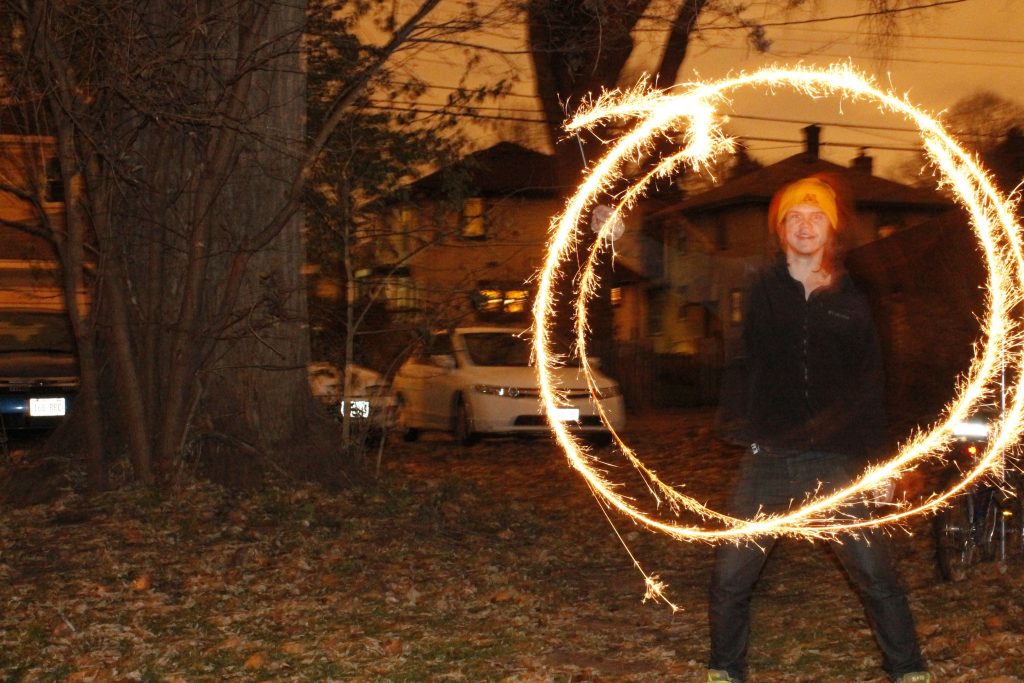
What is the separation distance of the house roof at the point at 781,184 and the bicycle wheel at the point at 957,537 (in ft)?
59.1

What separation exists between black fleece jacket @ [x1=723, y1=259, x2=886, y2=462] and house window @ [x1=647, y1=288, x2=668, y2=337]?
34.8 metres

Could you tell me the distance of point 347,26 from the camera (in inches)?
423

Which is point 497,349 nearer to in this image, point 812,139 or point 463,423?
point 463,423

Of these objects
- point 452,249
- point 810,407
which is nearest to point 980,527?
point 810,407

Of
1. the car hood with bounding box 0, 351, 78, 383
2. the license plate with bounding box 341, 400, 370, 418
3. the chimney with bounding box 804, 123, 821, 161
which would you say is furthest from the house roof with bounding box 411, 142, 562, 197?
the chimney with bounding box 804, 123, 821, 161

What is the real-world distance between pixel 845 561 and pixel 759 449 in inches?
22.7

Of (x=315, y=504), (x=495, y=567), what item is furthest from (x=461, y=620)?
(x=315, y=504)

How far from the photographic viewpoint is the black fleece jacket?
5160 mm

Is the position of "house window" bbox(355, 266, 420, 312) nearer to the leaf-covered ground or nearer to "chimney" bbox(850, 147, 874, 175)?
the leaf-covered ground

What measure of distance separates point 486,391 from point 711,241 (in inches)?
821

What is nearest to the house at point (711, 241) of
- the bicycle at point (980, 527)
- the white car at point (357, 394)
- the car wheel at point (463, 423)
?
the car wheel at point (463, 423)

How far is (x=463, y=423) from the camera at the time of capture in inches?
658

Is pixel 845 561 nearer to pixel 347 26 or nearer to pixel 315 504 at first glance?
pixel 315 504

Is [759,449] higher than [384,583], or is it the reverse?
[759,449]
